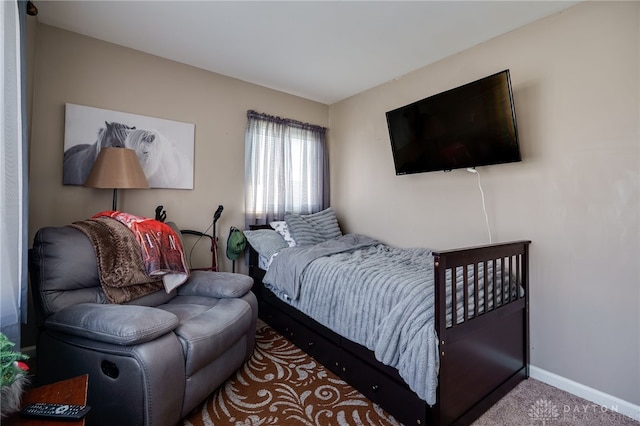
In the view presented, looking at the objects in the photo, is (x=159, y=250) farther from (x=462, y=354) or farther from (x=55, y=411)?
(x=462, y=354)

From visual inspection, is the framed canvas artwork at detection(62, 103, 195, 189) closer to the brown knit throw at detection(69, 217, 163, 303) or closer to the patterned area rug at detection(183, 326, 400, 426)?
the brown knit throw at detection(69, 217, 163, 303)

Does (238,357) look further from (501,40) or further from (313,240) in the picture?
(501,40)

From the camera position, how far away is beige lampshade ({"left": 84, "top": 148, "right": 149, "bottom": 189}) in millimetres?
2012

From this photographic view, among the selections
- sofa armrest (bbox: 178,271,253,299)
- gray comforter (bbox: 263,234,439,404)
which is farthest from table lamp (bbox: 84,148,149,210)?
gray comforter (bbox: 263,234,439,404)

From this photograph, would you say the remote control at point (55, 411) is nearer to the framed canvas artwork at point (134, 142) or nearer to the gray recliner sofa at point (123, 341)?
the gray recliner sofa at point (123, 341)

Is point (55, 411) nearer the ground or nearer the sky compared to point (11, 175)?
nearer the ground

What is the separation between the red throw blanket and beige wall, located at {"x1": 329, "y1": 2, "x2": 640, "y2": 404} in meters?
2.11

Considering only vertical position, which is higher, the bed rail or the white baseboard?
the bed rail

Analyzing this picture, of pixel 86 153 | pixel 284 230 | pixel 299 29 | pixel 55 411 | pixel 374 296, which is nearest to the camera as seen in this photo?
pixel 55 411

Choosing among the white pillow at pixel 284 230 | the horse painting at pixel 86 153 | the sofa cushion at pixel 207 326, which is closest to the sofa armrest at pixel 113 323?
the sofa cushion at pixel 207 326

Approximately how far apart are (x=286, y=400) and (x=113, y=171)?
72.7 inches

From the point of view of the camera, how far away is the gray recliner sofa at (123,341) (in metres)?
1.27

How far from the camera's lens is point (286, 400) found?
1.71m

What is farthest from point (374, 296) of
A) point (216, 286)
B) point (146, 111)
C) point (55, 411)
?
point (146, 111)
